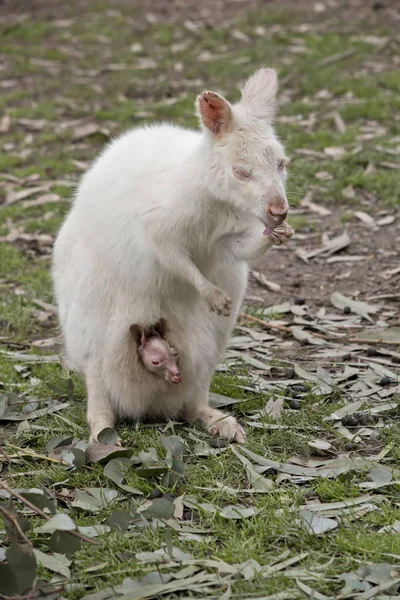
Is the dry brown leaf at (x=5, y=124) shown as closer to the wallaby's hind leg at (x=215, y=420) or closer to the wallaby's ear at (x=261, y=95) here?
the wallaby's hind leg at (x=215, y=420)

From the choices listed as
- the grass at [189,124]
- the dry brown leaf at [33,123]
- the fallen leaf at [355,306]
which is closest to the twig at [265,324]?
the fallen leaf at [355,306]

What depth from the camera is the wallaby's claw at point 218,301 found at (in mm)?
3746

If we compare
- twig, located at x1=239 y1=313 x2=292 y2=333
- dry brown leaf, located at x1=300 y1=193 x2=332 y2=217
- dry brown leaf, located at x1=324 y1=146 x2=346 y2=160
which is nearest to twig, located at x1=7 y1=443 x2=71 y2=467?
twig, located at x1=239 y1=313 x2=292 y2=333

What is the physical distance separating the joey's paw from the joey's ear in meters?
0.46

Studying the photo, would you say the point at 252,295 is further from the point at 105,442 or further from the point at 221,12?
the point at 221,12

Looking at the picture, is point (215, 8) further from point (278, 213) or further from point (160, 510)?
point (160, 510)

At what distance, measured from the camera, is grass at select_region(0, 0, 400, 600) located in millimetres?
3191

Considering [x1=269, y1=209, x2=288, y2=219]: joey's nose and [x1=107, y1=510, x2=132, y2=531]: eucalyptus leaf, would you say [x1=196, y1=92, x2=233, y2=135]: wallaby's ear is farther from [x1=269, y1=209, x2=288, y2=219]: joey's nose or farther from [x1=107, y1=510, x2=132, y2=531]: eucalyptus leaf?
[x1=107, y1=510, x2=132, y2=531]: eucalyptus leaf

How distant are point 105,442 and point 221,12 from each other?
8442 millimetres

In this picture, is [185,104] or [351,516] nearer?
[351,516]

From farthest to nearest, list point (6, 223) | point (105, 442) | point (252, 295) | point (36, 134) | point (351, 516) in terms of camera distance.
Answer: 1. point (36, 134)
2. point (6, 223)
3. point (252, 295)
4. point (105, 442)
5. point (351, 516)

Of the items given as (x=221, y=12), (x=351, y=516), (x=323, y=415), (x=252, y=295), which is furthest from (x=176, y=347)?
(x=221, y=12)

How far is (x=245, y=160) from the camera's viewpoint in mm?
3508

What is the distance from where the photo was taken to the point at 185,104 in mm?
8969
